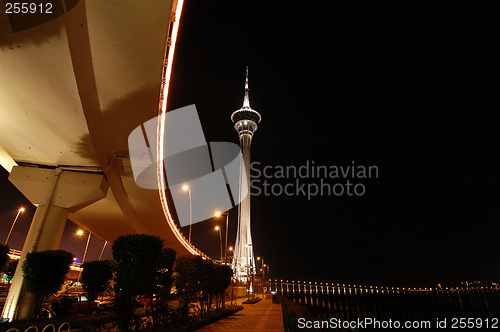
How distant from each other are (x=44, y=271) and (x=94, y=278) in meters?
1.96

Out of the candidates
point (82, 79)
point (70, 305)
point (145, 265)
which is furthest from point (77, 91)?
point (70, 305)

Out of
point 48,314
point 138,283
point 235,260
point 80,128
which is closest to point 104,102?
point 80,128

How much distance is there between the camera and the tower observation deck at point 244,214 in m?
70.1

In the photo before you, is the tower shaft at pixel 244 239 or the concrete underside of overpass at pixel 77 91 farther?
the tower shaft at pixel 244 239

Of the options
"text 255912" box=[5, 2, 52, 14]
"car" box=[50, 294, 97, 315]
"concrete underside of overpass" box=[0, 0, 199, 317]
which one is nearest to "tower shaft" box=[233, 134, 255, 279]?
"car" box=[50, 294, 97, 315]

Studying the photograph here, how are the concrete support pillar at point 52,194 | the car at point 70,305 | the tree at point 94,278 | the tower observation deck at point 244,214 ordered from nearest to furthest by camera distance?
the tree at point 94,278 < the concrete support pillar at point 52,194 < the car at point 70,305 < the tower observation deck at point 244,214

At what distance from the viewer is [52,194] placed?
13.9 meters

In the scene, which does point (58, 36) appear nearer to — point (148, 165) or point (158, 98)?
point (158, 98)

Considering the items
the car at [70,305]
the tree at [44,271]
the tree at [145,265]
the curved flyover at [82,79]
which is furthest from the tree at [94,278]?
the tree at [145,265]

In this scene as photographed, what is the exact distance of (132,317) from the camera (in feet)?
25.0

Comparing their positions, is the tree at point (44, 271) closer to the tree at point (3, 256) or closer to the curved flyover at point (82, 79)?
the tree at point (3, 256)

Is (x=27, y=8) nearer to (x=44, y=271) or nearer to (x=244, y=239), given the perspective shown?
(x=44, y=271)

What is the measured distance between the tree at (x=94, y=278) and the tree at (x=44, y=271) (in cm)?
106

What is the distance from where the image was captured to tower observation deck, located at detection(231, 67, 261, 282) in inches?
2759
